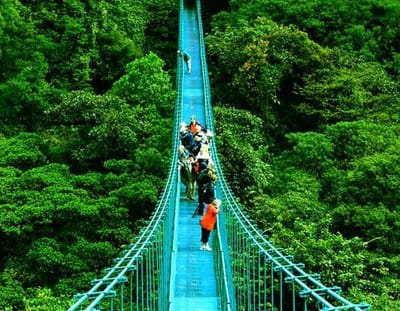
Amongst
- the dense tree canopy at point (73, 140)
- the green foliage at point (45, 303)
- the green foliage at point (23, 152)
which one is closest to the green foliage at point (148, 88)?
the dense tree canopy at point (73, 140)

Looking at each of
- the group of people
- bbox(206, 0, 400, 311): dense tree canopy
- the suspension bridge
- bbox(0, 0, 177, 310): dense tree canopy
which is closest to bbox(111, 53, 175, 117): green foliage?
bbox(0, 0, 177, 310): dense tree canopy

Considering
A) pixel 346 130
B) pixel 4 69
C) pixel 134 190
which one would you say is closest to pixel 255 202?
pixel 134 190

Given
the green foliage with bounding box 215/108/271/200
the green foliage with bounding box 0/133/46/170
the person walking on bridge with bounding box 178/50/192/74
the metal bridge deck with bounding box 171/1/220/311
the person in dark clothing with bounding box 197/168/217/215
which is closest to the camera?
the metal bridge deck with bounding box 171/1/220/311

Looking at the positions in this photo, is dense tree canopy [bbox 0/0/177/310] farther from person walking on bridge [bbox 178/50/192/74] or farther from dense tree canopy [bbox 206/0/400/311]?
dense tree canopy [bbox 206/0/400/311]

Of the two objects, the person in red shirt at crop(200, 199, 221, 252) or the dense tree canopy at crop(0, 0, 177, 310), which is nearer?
the person in red shirt at crop(200, 199, 221, 252)

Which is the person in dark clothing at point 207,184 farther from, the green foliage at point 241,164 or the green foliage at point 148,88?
the green foliage at point 148,88

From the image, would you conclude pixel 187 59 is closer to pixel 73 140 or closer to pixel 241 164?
pixel 73 140

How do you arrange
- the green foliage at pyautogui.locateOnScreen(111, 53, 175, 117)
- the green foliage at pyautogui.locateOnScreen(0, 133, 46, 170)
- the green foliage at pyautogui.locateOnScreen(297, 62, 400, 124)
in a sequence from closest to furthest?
1. the green foliage at pyautogui.locateOnScreen(0, 133, 46, 170)
2. the green foliage at pyautogui.locateOnScreen(111, 53, 175, 117)
3. the green foliage at pyautogui.locateOnScreen(297, 62, 400, 124)

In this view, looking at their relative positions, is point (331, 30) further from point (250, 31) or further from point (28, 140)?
point (28, 140)
